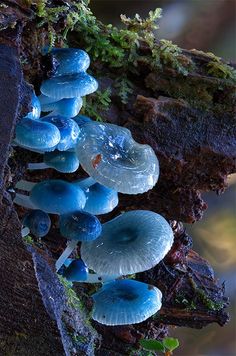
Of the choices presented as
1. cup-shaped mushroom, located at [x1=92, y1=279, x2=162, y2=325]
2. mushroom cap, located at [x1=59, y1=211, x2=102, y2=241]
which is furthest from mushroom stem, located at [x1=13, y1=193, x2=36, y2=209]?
cup-shaped mushroom, located at [x1=92, y1=279, x2=162, y2=325]

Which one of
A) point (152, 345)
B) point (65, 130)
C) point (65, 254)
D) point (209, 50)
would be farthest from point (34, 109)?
point (209, 50)

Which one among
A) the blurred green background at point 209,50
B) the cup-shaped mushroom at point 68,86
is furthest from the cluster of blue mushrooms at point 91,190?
the blurred green background at point 209,50

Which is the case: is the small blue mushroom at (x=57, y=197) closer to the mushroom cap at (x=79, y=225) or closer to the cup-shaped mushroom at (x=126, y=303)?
the mushroom cap at (x=79, y=225)

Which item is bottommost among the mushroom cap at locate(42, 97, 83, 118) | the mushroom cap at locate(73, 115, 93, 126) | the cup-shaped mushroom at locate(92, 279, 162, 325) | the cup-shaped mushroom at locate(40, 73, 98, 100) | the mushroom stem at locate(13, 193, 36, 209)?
the cup-shaped mushroom at locate(92, 279, 162, 325)

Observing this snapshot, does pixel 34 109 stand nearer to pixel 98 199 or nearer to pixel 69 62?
pixel 69 62

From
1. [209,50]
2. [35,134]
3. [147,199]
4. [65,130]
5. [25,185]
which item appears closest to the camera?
[35,134]

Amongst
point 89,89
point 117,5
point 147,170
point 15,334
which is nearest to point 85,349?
point 15,334

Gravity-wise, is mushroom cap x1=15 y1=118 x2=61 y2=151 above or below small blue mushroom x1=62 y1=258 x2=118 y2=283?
above

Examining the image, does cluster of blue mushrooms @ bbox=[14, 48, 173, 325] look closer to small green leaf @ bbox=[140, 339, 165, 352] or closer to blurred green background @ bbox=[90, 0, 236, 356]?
small green leaf @ bbox=[140, 339, 165, 352]
